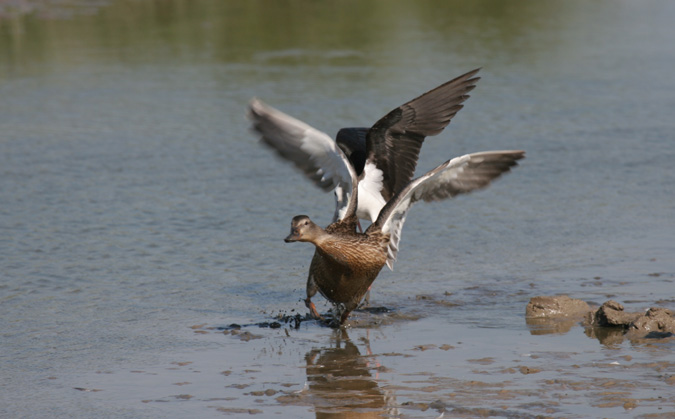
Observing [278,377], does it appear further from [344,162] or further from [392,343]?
[344,162]

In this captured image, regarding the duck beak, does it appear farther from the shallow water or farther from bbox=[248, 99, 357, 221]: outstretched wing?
bbox=[248, 99, 357, 221]: outstretched wing

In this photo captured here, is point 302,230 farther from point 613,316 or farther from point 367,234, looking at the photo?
point 613,316

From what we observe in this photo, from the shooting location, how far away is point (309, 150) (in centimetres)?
782

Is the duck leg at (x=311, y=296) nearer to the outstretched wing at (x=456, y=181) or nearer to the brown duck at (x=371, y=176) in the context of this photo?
the brown duck at (x=371, y=176)

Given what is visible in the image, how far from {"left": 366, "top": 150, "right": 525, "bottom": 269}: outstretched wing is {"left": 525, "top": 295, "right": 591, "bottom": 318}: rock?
101cm

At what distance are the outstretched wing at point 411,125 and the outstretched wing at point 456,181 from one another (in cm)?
41

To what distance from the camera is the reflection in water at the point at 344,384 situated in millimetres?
5766

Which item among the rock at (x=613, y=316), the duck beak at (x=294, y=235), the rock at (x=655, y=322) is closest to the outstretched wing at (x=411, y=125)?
the duck beak at (x=294, y=235)

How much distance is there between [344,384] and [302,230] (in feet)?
3.50


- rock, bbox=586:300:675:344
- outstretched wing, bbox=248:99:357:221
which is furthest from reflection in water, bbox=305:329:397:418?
rock, bbox=586:300:675:344

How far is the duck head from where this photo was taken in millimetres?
6684

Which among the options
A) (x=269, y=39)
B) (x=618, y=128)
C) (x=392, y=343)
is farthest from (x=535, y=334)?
(x=269, y=39)

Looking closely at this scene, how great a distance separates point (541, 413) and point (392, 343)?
1661mm

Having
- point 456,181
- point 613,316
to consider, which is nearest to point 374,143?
point 456,181
